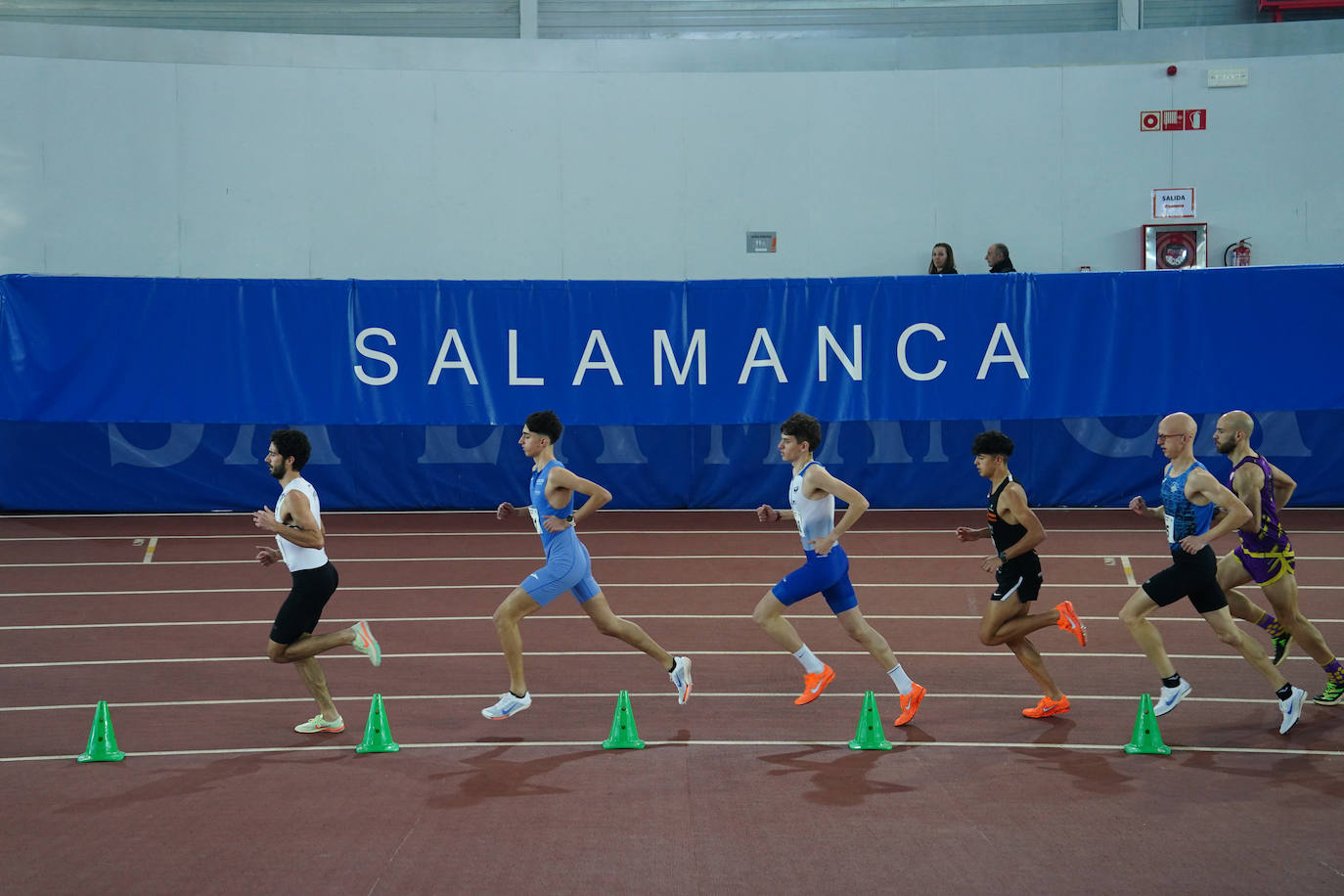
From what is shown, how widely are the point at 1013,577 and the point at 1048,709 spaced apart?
0.91 m

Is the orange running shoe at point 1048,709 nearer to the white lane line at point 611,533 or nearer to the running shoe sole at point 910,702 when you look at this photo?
the running shoe sole at point 910,702

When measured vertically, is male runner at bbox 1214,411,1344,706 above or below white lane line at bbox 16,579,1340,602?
above

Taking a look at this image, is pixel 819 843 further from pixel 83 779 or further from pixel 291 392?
pixel 291 392

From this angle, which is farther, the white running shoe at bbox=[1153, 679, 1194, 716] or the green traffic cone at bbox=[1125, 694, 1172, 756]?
the white running shoe at bbox=[1153, 679, 1194, 716]

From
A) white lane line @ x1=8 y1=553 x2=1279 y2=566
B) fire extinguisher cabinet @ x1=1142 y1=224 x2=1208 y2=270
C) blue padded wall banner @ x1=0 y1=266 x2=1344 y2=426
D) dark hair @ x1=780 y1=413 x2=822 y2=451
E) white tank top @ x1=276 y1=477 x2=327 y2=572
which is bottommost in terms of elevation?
white lane line @ x1=8 y1=553 x2=1279 y2=566

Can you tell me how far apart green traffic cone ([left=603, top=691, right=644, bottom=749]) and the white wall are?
454 inches

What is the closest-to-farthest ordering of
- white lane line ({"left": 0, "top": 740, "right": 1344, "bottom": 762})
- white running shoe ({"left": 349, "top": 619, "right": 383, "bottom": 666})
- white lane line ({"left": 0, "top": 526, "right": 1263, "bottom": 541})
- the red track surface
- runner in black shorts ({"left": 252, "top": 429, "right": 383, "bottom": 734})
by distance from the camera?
the red track surface
white lane line ({"left": 0, "top": 740, "right": 1344, "bottom": 762})
runner in black shorts ({"left": 252, "top": 429, "right": 383, "bottom": 734})
white running shoe ({"left": 349, "top": 619, "right": 383, "bottom": 666})
white lane line ({"left": 0, "top": 526, "right": 1263, "bottom": 541})

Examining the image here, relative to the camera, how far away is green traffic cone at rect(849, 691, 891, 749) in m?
7.18

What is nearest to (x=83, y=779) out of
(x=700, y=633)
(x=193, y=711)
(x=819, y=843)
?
(x=193, y=711)

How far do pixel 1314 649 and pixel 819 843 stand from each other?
13.6 ft

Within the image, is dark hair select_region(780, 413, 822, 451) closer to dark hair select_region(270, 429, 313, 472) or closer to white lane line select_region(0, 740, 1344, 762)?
white lane line select_region(0, 740, 1344, 762)

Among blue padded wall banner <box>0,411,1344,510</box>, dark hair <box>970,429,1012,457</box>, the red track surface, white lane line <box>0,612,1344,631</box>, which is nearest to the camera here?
the red track surface

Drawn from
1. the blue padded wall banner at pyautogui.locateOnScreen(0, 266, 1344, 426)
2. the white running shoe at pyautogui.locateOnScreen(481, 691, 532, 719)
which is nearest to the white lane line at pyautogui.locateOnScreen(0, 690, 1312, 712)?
the white running shoe at pyautogui.locateOnScreen(481, 691, 532, 719)

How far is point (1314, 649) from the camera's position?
308 inches
